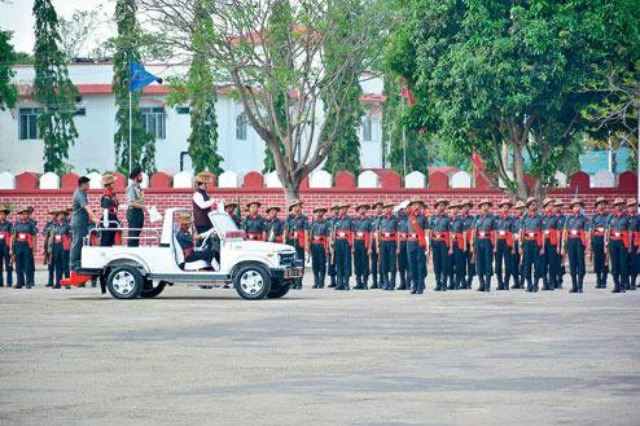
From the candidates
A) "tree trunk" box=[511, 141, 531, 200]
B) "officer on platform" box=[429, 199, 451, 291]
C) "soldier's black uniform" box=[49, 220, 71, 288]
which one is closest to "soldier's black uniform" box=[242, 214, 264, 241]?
"officer on platform" box=[429, 199, 451, 291]

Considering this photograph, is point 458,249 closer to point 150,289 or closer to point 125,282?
point 150,289

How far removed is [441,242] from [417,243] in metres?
0.73

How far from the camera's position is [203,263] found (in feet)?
94.0

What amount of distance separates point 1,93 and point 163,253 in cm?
3972

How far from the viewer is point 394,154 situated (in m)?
77.9

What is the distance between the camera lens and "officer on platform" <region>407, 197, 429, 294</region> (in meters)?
32.2

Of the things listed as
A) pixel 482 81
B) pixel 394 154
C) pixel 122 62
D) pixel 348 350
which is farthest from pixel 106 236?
pixel 394 154

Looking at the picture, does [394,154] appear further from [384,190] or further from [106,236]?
[106,236]

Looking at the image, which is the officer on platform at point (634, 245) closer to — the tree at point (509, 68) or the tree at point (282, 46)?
the tree at point (509, 68)

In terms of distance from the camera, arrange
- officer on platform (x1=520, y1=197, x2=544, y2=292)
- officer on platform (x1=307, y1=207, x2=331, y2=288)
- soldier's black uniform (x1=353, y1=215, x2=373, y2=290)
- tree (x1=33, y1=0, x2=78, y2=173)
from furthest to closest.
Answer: tree (x1=33, y1=0, x2=78, y2=173) < officer on platform (x1=307, y1=207, x2=331, y2=288) < soldier's black uniform (x1=353, y1=215, x2=373, y2=290) < officer on platform (x1=520, y1=197, x2=544, y2=292)

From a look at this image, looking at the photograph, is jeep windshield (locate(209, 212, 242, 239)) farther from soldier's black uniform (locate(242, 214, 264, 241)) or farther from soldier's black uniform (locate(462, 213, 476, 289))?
soldier's black uniform (locate(462, 213, 476, 289))

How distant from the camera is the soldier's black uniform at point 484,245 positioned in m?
32.8

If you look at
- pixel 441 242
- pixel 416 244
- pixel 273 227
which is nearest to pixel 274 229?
pixel 273 227

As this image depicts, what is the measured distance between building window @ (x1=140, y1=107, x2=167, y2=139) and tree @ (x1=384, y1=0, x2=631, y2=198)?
3119cm
